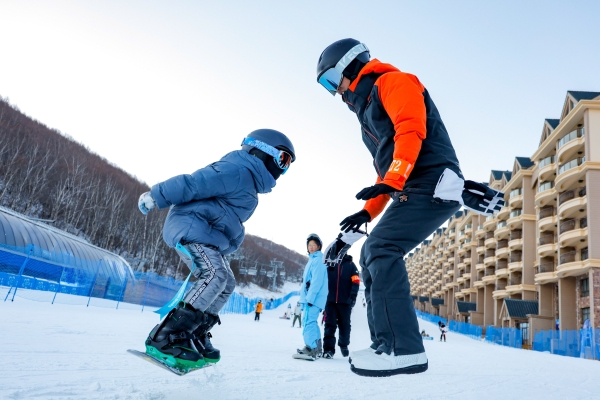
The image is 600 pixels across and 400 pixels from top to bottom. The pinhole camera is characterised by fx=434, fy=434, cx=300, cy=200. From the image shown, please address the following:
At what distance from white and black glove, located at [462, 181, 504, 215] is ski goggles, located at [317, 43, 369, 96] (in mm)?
1067

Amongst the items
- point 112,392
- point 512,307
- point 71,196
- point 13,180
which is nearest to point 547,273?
point 512,307

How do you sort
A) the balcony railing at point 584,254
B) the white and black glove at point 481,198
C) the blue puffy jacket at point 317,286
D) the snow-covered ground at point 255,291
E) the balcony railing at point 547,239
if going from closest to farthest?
the white and black glove at point 481,198 < the blue puffy jacket at point 317,286 < the balcony railing at point 584,254 < the balcony railing at point 547,239 < the snow-covered ground at point 255,291

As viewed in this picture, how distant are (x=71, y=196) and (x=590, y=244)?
4634 cm

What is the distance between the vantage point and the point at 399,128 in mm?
2459

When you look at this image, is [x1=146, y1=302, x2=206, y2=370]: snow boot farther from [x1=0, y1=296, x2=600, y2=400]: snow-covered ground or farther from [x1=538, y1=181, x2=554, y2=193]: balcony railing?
[x1=538, y1=181, x2=554, y2=193]: balcony railing

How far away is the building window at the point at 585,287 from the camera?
30303 mm

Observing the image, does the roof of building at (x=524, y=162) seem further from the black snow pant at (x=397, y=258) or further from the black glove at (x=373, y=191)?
the black glove at (x=373, y=191)

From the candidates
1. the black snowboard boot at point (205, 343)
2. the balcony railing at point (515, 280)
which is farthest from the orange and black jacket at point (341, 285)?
the balcony railing at point (515, 280)

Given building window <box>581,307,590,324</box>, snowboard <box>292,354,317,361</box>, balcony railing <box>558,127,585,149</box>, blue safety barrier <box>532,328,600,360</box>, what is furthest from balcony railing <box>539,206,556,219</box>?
snowboard <box>292,354,317,361</box>

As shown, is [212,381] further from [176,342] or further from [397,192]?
[397,192]

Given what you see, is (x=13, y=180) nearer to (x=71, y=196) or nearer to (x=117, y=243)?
(x=71, y=196)

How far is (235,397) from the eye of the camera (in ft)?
8.81

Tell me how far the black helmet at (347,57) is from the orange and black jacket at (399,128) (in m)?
0.09

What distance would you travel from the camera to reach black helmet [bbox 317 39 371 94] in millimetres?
2850
